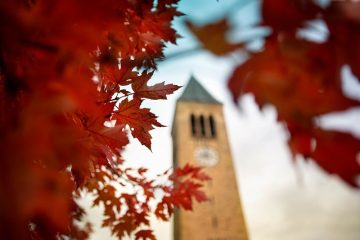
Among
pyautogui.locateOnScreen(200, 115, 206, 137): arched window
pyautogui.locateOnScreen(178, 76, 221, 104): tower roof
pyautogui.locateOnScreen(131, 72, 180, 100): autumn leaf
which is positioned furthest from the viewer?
pyautogui.locateOnScreen(178, 76, 221, 104): tower roof

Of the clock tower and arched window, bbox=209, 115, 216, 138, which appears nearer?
the clock tower

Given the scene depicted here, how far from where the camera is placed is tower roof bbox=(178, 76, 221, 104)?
19889 mm

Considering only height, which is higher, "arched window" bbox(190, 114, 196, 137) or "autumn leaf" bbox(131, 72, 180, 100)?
"arched window" bbox(190, 114, 196, 137)

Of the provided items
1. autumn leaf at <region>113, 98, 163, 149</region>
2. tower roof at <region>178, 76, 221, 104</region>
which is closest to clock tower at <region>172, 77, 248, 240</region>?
tower roof at <region>178, 76, 221, 104</region>

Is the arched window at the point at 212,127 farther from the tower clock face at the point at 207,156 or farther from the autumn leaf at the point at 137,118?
the autumn leaf at the point at 137,118

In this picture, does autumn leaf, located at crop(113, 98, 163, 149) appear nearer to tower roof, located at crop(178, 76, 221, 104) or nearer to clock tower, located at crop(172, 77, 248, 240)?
clock tower, located at crop(172, 77, 248, 240)

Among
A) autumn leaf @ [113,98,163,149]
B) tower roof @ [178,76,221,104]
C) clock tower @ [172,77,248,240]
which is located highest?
tower roof @ [178,76,221,104]

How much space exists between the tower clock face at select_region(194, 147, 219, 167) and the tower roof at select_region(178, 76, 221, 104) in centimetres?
377

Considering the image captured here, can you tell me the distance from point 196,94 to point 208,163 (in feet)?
18.6

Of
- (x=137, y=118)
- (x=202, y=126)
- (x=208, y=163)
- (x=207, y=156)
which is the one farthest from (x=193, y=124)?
(x=137, y=118)

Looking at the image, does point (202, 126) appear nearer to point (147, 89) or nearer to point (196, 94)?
point (196, 94)

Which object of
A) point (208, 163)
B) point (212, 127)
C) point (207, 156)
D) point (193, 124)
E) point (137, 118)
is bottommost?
point (137, 118)

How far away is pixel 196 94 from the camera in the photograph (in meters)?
20.8

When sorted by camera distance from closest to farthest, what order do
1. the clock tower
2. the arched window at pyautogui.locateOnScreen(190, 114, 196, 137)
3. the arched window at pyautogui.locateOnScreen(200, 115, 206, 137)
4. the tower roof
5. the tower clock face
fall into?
the clock tower < the tower clock face < the arched window at pyautogui.locateOnScreen(190, 114, 196, 137) < the arched window at pyautogui.locateOnScreen(200, 115, 206, 137) < the tower roof
